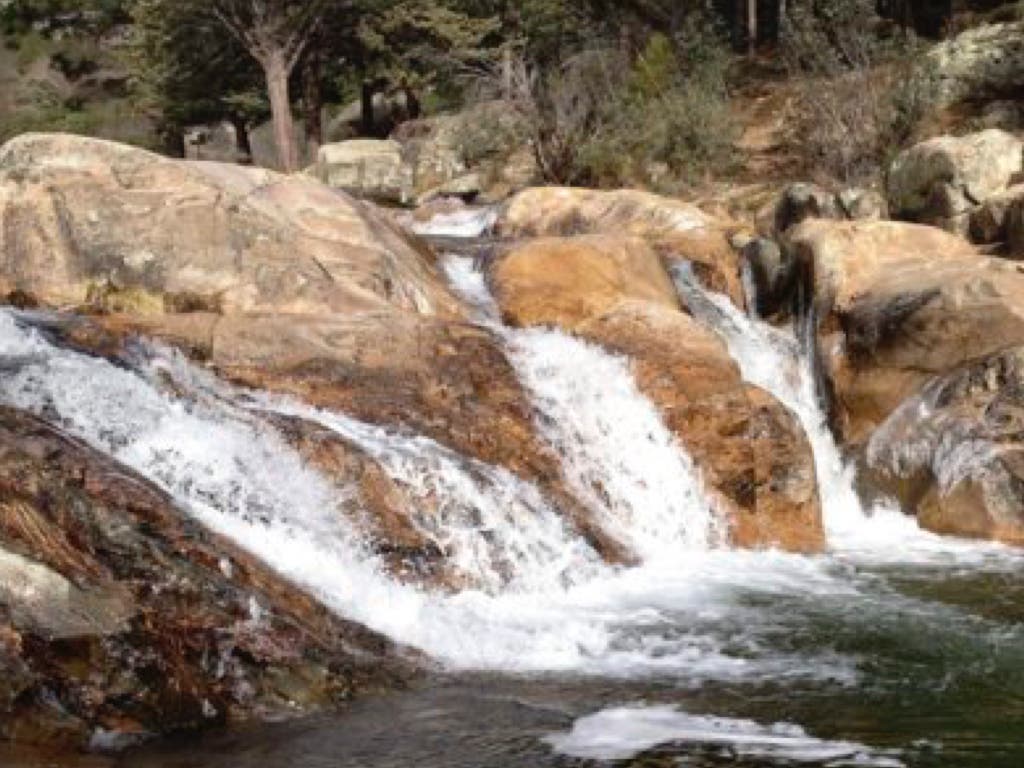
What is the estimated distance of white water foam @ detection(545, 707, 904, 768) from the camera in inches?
207

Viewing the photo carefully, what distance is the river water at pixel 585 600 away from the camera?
18.0ft

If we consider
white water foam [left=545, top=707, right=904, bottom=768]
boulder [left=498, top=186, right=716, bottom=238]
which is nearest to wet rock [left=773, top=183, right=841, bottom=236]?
boulder [left=498, top=186, right=716, bottom=238]

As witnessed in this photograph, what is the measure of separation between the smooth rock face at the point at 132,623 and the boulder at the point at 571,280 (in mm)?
5774

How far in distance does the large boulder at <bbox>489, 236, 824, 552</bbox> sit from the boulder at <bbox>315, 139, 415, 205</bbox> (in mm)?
15419

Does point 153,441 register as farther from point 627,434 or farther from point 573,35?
point 573,35

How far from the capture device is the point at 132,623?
227 inches

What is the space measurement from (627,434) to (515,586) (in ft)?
8.50

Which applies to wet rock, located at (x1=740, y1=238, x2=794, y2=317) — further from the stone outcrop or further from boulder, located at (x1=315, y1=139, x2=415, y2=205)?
boulder, located at (x1=315, y1=139, x2=415, y2=205)

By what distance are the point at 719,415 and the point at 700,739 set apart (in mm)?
5346

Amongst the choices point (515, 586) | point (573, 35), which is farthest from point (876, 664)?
point (573, 35)

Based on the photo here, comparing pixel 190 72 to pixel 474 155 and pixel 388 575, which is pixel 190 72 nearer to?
pixel 474 155

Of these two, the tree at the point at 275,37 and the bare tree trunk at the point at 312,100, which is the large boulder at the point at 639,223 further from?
the bare tree trunk at the point at 312,100

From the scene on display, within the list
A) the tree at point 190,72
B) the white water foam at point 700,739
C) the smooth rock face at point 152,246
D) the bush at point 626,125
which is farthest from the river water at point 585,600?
the tree at point 190,72

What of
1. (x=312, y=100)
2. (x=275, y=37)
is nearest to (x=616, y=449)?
(x=275, y=37)
